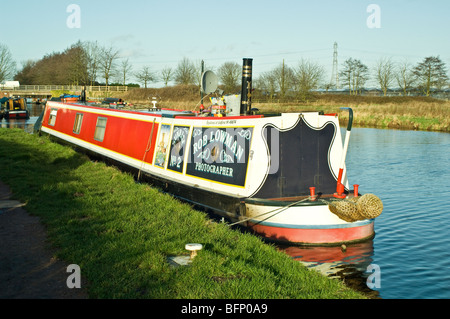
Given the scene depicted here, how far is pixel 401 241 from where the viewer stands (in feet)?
29.8

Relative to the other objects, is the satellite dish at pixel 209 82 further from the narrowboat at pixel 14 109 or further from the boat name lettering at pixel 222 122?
the narrowboat at pixel 14 109

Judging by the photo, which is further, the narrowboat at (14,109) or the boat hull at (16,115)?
the narrowboat at (14,109)

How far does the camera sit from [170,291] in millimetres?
4844

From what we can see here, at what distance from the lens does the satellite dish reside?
11281 millimetres

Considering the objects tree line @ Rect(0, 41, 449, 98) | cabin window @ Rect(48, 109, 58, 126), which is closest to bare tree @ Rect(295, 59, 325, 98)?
tree line @ Rect(0, 41, 449, 98)

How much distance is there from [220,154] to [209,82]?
9.52ft

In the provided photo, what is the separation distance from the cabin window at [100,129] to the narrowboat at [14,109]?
23.9 meters

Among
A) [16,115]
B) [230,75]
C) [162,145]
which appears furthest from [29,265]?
[230,75]

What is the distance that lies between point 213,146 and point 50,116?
1308 centimetres

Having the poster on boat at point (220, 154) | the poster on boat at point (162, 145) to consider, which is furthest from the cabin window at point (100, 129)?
the poster on boat at point (220, 154)

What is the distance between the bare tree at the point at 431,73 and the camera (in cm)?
5428

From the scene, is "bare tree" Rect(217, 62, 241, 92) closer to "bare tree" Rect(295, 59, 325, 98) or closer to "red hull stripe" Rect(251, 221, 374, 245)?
"bare tree" Rect(295, 59, 325, 98)

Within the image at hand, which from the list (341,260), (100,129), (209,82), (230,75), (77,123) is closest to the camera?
(341,260)
